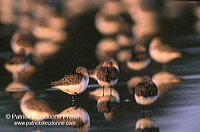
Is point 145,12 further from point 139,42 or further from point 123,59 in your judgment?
point 123,59

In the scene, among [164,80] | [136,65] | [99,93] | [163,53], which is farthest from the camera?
[163,53]

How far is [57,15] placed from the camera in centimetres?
3136

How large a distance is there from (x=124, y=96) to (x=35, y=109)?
8.98 feet

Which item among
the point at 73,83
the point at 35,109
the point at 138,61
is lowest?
the point at 35,109

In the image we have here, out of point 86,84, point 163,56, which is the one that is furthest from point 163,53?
point 86,84

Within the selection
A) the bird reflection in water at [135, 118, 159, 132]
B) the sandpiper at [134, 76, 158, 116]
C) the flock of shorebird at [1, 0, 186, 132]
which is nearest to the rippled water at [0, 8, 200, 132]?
the bird reflection in water at [135, 118, 159, 132]

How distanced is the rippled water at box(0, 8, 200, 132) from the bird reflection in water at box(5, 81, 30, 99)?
15 cm

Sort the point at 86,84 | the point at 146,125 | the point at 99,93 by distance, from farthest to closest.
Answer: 1. the point at 99,93
2. the point at 86,84
3. the point at 146,125

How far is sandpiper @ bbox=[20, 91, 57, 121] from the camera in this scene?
12.6m

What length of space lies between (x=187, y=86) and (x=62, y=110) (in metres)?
3.83

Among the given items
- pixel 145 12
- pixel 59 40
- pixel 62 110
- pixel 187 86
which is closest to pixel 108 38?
pixel 59 40

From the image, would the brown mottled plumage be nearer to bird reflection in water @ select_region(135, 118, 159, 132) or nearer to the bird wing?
bird reflection in water @ select_region(135, 118, 159, 132)

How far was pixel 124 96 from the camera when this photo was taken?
48.1 ft

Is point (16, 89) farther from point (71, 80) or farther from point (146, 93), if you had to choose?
point (146, 93)
